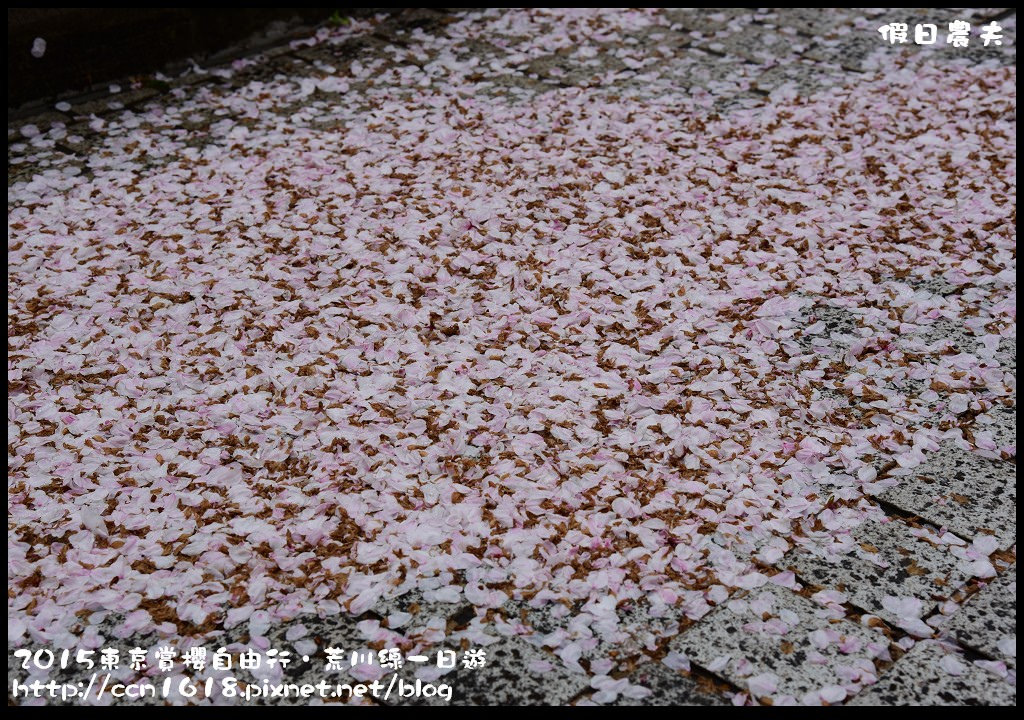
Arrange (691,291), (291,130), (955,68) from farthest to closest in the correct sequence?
(955,68) < (291,130) < (691,291)

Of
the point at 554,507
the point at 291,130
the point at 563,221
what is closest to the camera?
the point at 554,507

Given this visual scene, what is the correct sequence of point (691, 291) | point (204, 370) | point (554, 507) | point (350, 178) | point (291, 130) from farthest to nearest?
point (291, 130)
point (350, 178)
point (691, 291)
point (204, 370)
point (554, 507)

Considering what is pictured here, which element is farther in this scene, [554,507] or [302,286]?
[302,286]

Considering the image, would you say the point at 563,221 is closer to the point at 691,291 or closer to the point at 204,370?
the point at 691,291

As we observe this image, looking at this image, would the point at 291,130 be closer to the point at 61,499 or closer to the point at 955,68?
the point at 61,499

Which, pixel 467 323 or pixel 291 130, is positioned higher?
pixel 291 130

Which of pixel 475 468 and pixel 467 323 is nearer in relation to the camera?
pixel 475 468

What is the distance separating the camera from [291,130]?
7.65m

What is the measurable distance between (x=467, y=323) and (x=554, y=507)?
1.51 meters

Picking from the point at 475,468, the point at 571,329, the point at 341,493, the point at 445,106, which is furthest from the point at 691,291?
the point at 445,106

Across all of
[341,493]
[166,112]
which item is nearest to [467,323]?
[341,493]

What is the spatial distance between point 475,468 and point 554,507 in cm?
43

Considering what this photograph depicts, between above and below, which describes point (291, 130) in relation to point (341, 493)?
above

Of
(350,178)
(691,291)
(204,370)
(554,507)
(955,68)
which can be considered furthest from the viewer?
(955,68)
